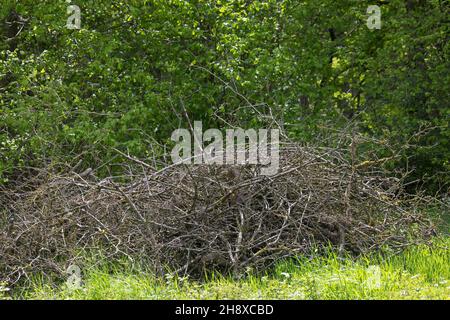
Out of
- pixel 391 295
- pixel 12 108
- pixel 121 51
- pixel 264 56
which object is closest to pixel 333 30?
pixel 264 56

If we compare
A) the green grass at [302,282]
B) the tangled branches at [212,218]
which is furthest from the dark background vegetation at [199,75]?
the green grass at [302,282]

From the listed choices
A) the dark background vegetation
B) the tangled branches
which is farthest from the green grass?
the dark background vegetation

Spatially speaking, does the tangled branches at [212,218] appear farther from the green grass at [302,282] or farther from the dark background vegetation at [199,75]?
the dark background vegetation at [199,75]

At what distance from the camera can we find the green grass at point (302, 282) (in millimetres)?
7043

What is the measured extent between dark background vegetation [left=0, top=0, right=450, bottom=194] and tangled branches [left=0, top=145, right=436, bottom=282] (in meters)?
4.27

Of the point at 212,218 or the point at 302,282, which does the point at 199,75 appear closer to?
the point at 212,218

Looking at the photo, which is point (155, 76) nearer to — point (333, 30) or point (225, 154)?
point (333, 30)

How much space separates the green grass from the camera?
7.04 m

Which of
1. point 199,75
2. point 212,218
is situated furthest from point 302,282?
point 199,75

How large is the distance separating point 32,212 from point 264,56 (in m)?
6.02

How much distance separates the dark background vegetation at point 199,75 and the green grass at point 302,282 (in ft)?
16.8

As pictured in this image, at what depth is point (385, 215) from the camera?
29.5 feet

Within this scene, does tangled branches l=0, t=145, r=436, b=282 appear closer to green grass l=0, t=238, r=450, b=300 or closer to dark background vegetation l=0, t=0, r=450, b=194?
green grass l=0, t=238, r=450, b=300

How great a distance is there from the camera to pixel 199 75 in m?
15.1
